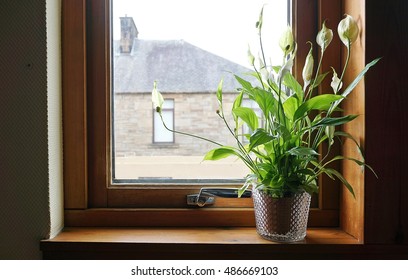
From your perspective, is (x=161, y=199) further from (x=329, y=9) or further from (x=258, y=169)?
(x=329, y=9)

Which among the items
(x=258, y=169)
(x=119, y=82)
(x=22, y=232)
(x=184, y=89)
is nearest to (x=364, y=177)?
(x=258, y=169)

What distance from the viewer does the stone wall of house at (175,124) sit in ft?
Answer: 2.77

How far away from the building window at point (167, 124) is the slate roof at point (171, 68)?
0.04 metres

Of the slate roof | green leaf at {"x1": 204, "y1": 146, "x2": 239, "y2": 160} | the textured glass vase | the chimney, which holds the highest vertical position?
the chimney

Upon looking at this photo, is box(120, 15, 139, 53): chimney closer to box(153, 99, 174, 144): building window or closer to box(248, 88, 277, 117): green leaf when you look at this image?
box(153, 99, 174, 144): building window

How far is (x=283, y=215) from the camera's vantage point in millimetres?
676

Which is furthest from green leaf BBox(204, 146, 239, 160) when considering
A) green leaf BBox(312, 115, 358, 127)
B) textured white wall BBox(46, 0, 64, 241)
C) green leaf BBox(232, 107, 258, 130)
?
textured white wall BBox(46, 0, 64, 241)

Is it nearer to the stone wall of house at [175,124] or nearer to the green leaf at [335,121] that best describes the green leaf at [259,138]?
the green leaf at [335,121]

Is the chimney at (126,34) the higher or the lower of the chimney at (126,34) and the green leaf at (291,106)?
the higher

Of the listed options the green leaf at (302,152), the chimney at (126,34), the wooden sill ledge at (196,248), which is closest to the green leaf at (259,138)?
the green leaf at (302,152)

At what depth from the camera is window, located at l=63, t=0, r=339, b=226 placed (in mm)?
781

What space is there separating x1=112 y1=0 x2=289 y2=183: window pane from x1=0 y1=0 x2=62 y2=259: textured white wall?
0.59 feet

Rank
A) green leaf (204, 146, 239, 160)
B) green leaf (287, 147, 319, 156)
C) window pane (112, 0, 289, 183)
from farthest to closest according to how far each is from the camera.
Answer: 1. window pane (112, 0, 289, 183)
2. green leaf (204, 146, 239, 160)
3. green leaf (287, 147, 319, 156)

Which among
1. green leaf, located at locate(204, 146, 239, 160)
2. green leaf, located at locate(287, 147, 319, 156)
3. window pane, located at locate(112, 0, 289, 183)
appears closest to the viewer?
green leaf, located at locate(287, 147, 319, 156)
